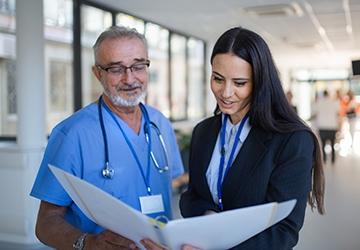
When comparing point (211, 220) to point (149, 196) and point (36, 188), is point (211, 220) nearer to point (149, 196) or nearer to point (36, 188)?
point (149, 196)

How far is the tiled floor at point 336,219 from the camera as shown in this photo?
400 centimetres

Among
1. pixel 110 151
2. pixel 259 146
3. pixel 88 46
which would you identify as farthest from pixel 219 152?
pixel 88 46

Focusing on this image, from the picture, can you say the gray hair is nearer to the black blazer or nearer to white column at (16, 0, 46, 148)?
the black blazer

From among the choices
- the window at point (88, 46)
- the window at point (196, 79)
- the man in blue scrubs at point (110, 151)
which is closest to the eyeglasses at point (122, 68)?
the man in blue scrubs at point (110, 151)

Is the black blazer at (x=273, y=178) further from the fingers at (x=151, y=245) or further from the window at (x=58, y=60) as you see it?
the window at (x=58, y=60)

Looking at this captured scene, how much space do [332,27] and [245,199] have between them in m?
7.68

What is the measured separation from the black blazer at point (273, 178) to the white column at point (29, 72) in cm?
322

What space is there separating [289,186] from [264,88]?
0.87ft

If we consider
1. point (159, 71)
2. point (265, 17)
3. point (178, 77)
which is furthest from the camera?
point (178, 77)

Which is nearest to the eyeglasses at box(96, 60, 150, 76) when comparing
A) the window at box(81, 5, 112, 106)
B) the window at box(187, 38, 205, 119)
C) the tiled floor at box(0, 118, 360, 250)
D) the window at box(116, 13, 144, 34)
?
the tiled floor at box(0, 118, 360, 250)

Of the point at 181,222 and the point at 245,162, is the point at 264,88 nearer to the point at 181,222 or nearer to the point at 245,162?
the point at 245,162

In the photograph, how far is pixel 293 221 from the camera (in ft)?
3.52

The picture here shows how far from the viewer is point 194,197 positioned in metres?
1.30

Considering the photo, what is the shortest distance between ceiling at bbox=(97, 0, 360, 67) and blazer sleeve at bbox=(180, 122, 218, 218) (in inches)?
180
